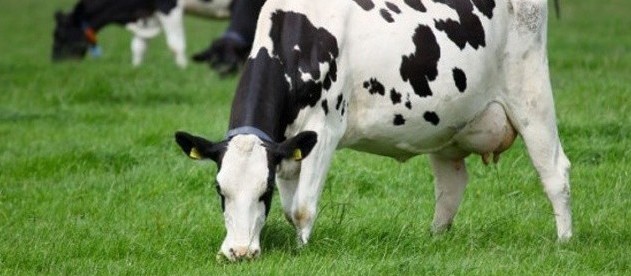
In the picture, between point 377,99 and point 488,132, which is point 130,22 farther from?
point 377,99

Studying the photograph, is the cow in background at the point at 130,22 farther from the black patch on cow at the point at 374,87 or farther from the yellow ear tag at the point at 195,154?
the yellow ear tag at the point at 195,154

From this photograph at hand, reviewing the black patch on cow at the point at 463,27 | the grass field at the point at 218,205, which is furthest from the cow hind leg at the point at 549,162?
the black patch on cow at the point at 463,27

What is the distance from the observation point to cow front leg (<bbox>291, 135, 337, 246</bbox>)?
7973mm

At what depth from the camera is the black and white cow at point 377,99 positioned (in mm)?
7703

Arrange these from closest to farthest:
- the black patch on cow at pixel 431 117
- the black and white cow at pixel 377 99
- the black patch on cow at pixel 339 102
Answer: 1. the black and white cow at pixel 377 99
2. the black patch on cow at pixel 339 102
3. the black patch on cow at pixel 431 117

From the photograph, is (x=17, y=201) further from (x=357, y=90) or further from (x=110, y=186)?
(x=357, y=90)

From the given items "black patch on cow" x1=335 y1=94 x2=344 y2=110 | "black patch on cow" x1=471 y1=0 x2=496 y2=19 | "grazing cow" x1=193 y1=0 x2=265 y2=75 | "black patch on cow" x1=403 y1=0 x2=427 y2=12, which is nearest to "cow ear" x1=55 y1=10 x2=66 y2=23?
"grazing cow" x1=193 y1=0 x2=265 y2=75

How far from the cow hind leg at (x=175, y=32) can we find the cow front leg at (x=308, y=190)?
1343 centimetres

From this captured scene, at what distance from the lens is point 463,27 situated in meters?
8.69

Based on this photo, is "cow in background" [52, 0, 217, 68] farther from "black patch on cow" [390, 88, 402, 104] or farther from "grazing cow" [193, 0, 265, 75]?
"black patch on cow" [390, 88, 402, 104]

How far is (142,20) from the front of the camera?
2250 centimetres

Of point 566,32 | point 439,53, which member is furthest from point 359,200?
point 566,32

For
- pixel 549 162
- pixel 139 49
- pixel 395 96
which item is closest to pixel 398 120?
pixel 395 96

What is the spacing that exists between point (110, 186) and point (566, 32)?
1256 cm
